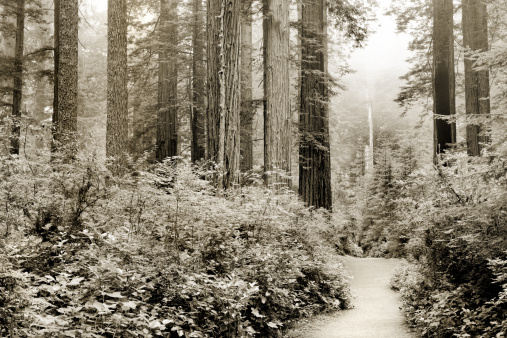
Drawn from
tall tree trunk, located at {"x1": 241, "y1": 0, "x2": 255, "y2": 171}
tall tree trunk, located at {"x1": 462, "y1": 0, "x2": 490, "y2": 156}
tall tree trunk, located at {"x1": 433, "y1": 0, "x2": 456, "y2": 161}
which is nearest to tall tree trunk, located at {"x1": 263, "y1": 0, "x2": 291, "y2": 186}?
tall tree trunk, located at {"x1": 241, "y1": 0, "x2": 255, "y2": 171}

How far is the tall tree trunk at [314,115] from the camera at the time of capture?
1296 cm

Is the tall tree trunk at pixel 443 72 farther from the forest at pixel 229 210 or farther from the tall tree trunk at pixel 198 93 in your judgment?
the tall tree trunk at pixel 198 93

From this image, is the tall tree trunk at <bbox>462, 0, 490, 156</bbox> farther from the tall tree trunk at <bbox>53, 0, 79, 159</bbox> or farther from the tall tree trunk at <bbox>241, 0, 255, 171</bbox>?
the tall tree trunk at <bbox>53, 0, 79, 159</bbox>

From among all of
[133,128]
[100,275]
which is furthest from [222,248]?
[133,128]

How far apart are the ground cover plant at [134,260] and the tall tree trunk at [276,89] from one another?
296 cm

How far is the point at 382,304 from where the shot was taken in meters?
9.41

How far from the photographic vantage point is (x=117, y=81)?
10.6 metres

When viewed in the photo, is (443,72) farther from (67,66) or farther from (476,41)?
(67,66)

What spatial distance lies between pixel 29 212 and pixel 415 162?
58.5ft

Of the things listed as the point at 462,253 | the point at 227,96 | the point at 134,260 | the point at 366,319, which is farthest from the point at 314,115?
the point at 134,260

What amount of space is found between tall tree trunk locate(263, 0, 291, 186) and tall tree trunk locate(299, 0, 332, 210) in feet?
7.56

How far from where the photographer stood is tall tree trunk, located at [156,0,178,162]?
614 inches

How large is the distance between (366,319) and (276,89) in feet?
19.0

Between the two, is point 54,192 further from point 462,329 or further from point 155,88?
point 155,88
